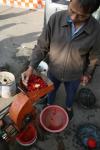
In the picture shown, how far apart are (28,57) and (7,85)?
4.11ft

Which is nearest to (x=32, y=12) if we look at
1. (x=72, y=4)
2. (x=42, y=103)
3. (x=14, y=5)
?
(x=14, y=5)

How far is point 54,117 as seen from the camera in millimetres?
3268

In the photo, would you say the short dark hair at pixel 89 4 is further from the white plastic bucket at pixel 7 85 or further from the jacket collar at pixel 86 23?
the white plastic bucket at pixel 7 85

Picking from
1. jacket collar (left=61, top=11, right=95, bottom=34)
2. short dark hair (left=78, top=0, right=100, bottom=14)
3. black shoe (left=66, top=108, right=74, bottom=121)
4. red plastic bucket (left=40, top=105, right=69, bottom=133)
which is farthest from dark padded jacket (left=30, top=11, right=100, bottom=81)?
black shoe (left=66, top=108, right=74, bottom=121)

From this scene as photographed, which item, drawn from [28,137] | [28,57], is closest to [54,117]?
[28,137]

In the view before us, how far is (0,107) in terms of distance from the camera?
3.77 metres

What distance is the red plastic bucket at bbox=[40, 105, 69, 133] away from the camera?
315cm

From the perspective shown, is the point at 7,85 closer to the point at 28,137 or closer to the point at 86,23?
the point at 28,137

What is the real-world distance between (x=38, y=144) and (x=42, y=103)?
747mm

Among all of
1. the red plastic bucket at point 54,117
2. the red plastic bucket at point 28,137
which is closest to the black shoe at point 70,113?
A: the red plastic bucket at point 54,117

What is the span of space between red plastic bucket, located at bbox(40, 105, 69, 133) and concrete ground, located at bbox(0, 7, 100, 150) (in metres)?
0.27

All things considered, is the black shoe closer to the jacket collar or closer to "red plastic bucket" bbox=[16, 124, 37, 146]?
"red plastic bucket" bbox=[16, 124, 37, 146]

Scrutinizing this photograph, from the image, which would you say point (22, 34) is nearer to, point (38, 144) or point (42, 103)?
point (42, 103)

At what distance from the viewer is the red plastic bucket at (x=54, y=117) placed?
10.3ft
